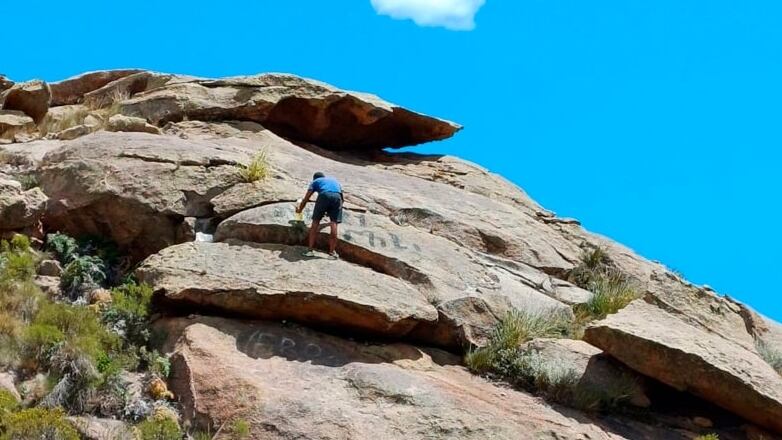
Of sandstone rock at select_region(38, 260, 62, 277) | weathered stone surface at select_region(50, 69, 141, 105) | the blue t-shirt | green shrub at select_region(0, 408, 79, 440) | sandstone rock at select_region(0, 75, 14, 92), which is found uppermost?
weathered stone surface at select_region(50, 69, 141, 105)

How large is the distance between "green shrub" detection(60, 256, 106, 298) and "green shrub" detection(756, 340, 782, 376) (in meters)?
9.08

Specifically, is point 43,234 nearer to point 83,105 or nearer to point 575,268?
point 83,105

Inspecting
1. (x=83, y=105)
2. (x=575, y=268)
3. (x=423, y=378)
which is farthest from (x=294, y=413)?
(x=83, y=105)

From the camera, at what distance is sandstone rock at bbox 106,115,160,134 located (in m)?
14.9

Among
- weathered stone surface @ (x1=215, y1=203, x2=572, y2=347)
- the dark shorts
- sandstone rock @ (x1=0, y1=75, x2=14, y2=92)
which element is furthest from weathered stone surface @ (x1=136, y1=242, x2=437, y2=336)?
sandstone rock @ (x1=0, y1=75, x2=14, y2=92)

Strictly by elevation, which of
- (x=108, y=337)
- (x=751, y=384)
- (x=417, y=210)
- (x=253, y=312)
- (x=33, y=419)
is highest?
(x=417, y=210)

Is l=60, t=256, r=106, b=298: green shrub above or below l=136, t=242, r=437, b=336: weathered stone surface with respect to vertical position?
below

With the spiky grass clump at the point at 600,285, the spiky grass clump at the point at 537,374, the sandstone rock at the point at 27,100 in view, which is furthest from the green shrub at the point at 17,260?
the spiky grass clump at the point at 600,285

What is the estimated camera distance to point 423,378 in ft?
33.5

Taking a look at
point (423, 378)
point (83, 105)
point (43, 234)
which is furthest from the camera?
point (83, 105)

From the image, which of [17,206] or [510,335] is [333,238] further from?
[17,206]

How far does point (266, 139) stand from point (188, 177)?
9.08 ft

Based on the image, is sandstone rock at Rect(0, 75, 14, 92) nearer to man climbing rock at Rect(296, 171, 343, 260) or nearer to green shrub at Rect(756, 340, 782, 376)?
man climbing rock at Rect(296, 171, 343, 260)

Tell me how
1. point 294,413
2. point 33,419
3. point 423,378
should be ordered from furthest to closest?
point 423,378, point 294,413, point 33,419
